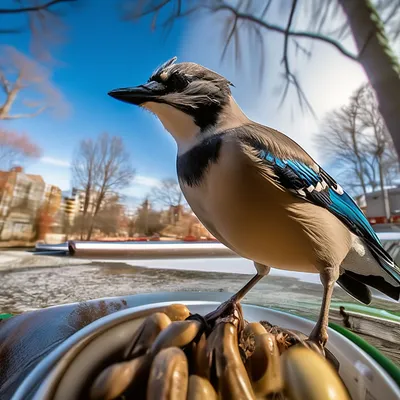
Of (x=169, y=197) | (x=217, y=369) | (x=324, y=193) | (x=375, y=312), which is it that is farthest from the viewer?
(x=169, y=197)

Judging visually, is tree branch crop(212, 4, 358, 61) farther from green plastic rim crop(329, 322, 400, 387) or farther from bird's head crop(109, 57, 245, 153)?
green plastic rim crop(329, 322, 400, 387)

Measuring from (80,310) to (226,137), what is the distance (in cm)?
48

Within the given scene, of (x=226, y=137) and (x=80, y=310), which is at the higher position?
(x=226, y=137)

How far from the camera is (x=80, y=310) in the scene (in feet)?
1.99

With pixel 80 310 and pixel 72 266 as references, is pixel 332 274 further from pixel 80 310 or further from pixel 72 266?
pixel 72 266

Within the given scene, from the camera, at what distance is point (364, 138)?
1245 mm

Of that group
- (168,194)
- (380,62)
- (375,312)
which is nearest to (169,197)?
(168,194)

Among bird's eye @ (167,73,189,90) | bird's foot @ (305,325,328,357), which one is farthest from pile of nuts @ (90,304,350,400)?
bird's eye @ (167,73,189,90)

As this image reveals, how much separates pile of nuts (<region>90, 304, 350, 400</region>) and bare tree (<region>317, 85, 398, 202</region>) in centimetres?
104

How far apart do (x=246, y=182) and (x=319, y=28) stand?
131 cm

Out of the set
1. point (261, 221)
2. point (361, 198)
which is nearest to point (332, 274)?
point (261, 221)

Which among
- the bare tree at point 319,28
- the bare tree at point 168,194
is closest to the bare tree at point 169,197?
the bare tree at point 168,194

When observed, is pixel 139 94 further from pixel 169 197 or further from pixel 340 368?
pixel 169 197

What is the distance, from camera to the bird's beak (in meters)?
0.35
